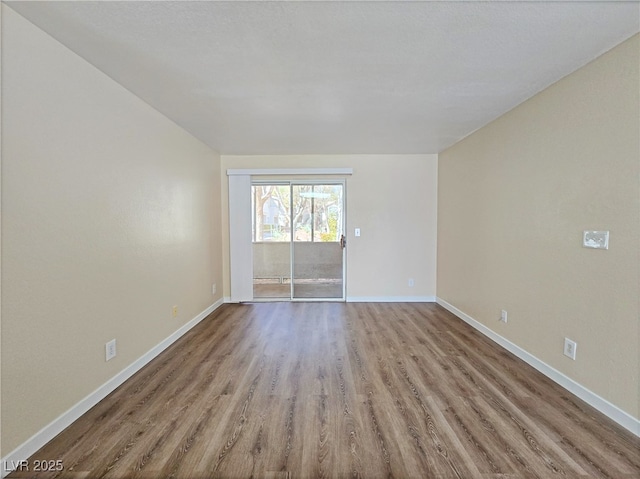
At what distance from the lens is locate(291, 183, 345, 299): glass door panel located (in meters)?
4.69

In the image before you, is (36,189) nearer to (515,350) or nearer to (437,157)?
(515,350)

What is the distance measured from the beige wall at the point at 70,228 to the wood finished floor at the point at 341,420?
1.14 ft

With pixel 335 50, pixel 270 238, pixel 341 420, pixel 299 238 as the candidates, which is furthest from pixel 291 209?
pixel 341 420

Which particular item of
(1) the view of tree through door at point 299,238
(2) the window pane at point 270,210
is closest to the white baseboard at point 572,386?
(1) the view of tree through door at point 299,238

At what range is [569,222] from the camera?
2156mm

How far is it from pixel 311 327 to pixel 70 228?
2571mm

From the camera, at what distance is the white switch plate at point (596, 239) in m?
1.87

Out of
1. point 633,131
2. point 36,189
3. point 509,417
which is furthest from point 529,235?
point 36,189

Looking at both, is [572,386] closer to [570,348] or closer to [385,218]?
[570,348]

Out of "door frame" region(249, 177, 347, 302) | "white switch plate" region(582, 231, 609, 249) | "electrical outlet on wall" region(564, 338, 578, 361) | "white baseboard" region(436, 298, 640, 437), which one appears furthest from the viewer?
"door frame" region(249, 177, 347, 302)

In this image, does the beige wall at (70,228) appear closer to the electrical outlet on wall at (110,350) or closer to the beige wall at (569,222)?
the electrical outlet on wall at (110,350)

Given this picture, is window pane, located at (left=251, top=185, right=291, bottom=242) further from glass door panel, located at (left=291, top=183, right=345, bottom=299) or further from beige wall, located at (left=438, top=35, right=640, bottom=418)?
beige wall, located at (left=438, top=35, right=640, bottom=418)

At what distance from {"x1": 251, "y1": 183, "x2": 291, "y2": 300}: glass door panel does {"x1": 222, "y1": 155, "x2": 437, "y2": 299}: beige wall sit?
44cm

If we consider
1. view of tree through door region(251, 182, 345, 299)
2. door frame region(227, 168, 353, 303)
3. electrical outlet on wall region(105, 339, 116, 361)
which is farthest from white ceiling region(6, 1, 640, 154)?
electrical outlet on wall region(105, 339, 116, 361)
